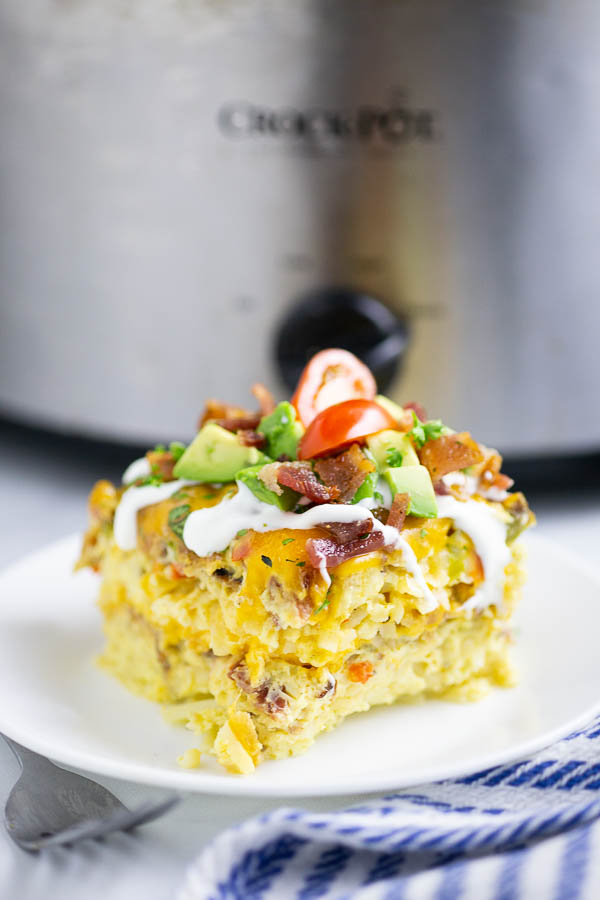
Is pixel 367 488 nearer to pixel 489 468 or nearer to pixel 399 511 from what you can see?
pixel 399 511

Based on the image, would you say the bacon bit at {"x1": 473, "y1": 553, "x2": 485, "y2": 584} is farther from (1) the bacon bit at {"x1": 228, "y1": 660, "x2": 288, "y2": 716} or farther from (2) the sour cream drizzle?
(1) the bacon bit at {"x1": 228, "y1": 660, "x2": 288, "y2": 716}

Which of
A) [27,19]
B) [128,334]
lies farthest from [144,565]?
[27,19]

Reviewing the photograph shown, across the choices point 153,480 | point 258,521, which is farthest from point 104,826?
point 153,480

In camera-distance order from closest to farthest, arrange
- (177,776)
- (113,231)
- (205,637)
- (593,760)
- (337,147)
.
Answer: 1. (177,776)
2. (593,760)
3. (205,637)
4. (337,147)
5. (113,231)

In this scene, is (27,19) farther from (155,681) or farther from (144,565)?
(155,681)

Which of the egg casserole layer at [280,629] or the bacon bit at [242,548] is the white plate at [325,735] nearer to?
the egg casserole layer at [280,629]

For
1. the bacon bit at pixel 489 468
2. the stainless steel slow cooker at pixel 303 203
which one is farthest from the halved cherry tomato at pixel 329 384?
the stainless steel slow cooker at pixel 303 203
